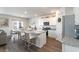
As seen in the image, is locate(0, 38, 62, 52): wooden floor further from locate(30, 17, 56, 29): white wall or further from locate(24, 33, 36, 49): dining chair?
locate(30, 17, 56, 29): white wall

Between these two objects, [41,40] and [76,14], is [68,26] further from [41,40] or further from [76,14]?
[41,40]

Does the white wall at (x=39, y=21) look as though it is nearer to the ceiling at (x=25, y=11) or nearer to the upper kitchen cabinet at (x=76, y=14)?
the ceiling at (x=25, y=11)

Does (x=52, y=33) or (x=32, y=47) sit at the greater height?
(x=52, y=33)

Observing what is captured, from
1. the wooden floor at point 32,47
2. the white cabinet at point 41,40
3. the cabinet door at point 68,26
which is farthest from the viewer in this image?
the white cabinet at point 41,40

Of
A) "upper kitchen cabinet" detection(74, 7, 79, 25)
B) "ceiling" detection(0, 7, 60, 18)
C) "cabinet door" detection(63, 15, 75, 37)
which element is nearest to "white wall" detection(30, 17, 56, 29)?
"ceiling" detection(0, 7, 60, 18)

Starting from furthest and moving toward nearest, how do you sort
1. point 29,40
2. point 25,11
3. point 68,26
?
point 29,40 → point 25,11 → point 68,26

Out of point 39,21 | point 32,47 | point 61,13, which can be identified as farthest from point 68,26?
point 32,47

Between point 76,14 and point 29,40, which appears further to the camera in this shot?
point 29,40

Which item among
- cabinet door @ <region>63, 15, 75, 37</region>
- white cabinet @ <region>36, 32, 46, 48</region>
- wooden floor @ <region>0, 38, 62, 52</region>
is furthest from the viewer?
white cabinet @ <region>36, 32, 46, 48</region>

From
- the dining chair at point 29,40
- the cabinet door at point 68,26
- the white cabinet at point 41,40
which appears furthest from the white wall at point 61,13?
the dining chair at point 29,40
